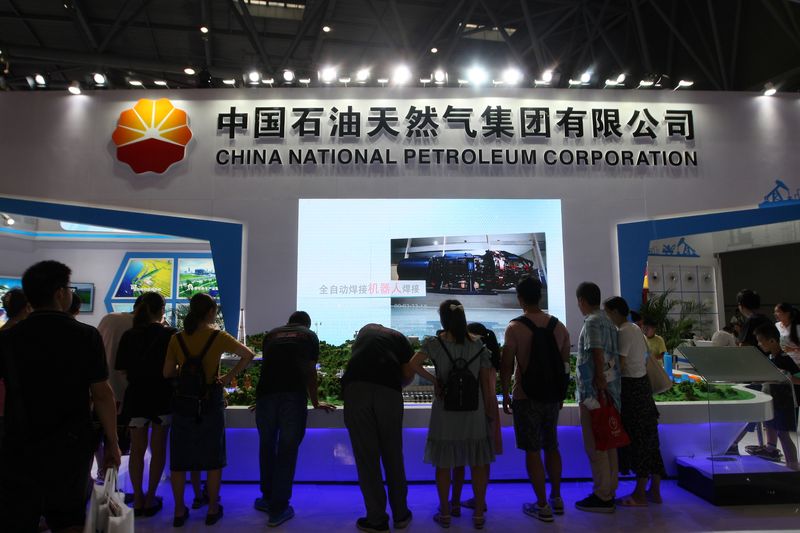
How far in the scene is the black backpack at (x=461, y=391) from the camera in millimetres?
2995

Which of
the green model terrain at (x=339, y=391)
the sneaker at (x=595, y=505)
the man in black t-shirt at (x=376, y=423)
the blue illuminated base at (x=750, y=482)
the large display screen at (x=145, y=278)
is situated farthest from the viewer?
the large display screen at (x=145, y=278)

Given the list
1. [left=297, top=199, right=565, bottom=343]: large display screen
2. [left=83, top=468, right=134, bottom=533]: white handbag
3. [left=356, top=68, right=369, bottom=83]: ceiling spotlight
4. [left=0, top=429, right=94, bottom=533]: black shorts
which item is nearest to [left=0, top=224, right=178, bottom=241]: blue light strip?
[left=297, top=199, right=565, bottom=343]: large display screen

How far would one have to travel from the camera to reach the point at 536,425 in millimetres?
3186

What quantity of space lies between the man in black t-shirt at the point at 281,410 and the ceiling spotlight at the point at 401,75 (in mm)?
4451

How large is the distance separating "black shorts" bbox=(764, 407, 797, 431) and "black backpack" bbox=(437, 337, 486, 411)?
2.19m

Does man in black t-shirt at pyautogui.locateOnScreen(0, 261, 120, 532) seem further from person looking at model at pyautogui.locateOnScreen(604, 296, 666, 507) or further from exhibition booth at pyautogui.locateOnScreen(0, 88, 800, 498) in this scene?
exhibition booth at pyautogui.locateOnScreen(0, 88, 800, 498)

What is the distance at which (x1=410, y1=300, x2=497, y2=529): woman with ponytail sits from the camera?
3.03m

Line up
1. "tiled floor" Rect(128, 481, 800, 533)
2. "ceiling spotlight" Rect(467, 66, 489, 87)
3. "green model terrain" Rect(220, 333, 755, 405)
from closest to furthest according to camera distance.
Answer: "tiled floor" Rect(128, 481, 800, 533) < "green model terrain" Rect(220, 333, 755, 405) < "ceiling spotlight" Rect(467, 66, 489, 87)

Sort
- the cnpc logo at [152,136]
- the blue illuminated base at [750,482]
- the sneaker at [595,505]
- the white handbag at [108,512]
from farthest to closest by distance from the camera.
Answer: the cnpc logo at [152,136] < the blue illuminated base at [750,482] < the sneaker at [595,505] < the white handbag at [108,512]

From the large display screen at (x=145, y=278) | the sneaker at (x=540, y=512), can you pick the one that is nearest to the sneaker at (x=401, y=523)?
the sneaker at (x=540, y=512)

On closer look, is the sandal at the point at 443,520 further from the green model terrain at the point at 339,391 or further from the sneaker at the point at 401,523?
the green model terrain at the point at 339,391

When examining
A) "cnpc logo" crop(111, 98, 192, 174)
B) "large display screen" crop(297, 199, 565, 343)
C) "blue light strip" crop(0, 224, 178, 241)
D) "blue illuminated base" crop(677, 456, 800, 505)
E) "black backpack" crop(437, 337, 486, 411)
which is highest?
"cnpc logo" crop(111, 98, 192, 174)

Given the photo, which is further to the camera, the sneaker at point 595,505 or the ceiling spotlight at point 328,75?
the ceiling spotlight at point 328,75

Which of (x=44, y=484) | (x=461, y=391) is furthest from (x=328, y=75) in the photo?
(x=44, y=484)
